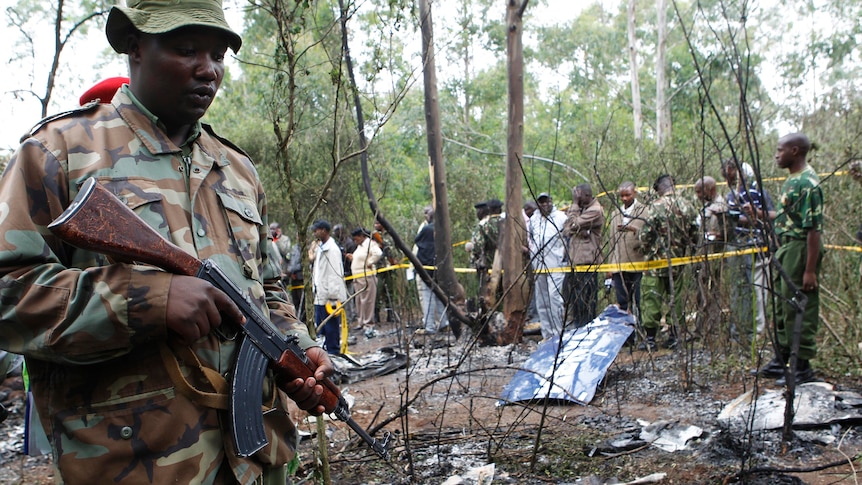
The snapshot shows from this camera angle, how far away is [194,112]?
5.58 feet

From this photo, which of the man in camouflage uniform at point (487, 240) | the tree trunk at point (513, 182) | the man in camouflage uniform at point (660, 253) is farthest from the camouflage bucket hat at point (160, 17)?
the man in camouflage uniform at point (487, 240)

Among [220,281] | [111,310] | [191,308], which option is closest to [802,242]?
[220,281]

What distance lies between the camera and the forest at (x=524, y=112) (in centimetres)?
348

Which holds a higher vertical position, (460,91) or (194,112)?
(460,91)

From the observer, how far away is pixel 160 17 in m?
1.62

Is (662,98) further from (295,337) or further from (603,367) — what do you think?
(295,337)

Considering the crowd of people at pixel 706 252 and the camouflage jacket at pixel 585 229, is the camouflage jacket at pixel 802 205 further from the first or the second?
the camouflage jacket at pixel 585 229

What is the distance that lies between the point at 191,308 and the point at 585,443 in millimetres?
3053

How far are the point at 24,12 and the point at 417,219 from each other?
10242mm

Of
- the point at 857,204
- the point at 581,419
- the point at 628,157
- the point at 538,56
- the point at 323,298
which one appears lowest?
the point at 581,419

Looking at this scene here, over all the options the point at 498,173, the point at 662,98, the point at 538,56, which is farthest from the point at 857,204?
the point at 538,56

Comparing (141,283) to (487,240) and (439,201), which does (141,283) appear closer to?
(439,201)

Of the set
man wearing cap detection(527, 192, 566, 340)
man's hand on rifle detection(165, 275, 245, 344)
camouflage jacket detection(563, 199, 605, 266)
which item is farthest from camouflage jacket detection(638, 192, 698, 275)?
man's hand on rifle detection(165, 275, 245, 344)

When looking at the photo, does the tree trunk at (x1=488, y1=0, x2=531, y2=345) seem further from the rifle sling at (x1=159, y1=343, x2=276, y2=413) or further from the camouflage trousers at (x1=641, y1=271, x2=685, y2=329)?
the rifle sling at (x1=159, y1=343, x2=276, y2=413)
